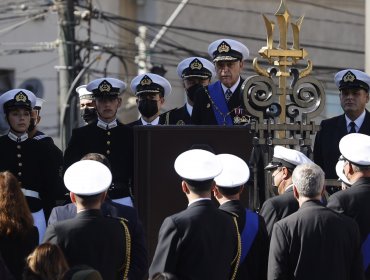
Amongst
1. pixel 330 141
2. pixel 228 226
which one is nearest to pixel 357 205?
pixel 228 226

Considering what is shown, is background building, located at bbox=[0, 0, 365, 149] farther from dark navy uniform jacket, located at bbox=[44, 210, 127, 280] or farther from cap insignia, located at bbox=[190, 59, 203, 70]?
dark navy uniform jacket, located at bbox=[44, 210, 127, 280]

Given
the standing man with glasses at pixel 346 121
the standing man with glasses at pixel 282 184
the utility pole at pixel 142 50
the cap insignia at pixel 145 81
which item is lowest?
the standing man with glasses at pixel 282 184

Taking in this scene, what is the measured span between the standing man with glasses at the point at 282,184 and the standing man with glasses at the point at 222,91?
59.4 inches

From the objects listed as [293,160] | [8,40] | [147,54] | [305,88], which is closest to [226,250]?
[293,160]

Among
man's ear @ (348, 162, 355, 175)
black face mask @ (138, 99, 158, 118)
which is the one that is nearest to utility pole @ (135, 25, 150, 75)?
black face mask @ (138, 99, 158, 118)

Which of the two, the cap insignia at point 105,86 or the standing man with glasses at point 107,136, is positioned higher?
the cap insignia at point 105,86

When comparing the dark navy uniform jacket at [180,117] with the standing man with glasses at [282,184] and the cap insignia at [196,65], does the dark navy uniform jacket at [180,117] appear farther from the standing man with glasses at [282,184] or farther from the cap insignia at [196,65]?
the standing man with glasses at [282,184]

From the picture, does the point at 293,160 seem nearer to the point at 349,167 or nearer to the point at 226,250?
the point at 349,167

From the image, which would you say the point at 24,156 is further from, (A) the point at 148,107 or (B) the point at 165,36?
(B) the point at 165,36

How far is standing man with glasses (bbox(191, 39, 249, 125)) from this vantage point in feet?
37.3

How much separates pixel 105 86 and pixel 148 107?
2.12 feet

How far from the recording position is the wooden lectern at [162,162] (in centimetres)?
1020

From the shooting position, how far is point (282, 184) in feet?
32.2

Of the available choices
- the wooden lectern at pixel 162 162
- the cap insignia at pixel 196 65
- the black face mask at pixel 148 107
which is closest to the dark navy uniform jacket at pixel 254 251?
the wooden lectern at pixel 162 162
